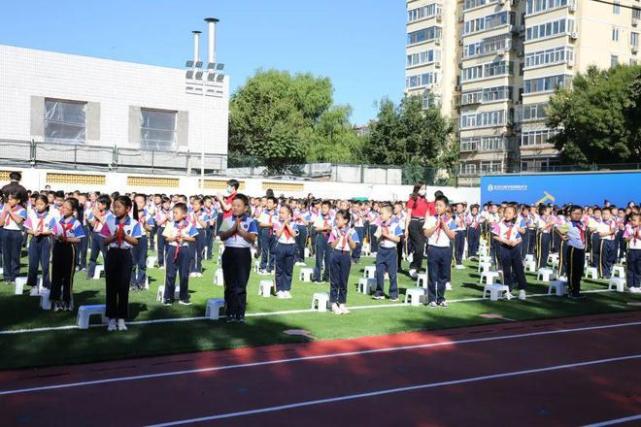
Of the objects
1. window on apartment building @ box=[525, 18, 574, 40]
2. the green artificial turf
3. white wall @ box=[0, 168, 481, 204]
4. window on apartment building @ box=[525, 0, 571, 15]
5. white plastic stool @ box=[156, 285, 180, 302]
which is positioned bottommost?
the green artificial turf

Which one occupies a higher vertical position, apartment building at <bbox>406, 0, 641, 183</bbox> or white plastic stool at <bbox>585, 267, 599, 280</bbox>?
apartment building at <bbox>406, 0, 641, 183</bbox>

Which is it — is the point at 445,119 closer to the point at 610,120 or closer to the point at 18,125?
the point at 610,120

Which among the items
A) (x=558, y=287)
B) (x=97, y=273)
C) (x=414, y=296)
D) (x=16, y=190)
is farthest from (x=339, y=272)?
(x=16, y=190)

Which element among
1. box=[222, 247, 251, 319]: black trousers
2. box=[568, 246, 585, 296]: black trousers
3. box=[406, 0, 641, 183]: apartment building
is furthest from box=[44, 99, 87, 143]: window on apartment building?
box=[406, 0, 641, 183]: apartment building

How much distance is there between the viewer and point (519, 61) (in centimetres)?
6419

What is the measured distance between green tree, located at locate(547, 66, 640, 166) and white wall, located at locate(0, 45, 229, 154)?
24.6m

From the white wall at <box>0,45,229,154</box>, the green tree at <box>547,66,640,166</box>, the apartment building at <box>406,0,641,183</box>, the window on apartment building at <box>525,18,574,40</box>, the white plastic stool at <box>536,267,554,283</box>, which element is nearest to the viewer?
the white plastic stool at <box>536,267,554,283</box>

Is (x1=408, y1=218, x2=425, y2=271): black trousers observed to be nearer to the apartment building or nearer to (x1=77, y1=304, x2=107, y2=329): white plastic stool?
(x1=77, y1=304, x2=107, y2=329): white plastic stool

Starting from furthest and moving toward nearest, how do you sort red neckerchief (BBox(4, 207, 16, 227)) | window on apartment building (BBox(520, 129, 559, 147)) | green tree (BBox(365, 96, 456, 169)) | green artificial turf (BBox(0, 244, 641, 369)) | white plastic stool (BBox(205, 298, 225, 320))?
window on apartment building (BBox(520, 129, 559, 147)), green tree (BBox(365, 96, 456, 169)), red neckerchief (BBox(4, 207, 16, 227)), white plastic stool (BBox(205, 298, 225, 320)), green artificial turf (BBox(0, 244, 641, 369))

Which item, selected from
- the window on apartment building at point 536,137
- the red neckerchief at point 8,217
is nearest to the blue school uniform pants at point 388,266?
the red neckerchief at point 8,217

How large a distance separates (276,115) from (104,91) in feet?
74.9

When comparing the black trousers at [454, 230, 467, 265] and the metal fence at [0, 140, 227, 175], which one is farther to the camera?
the metal fence at [0, 140, 227, 175]

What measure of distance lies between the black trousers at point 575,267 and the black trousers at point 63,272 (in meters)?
10.4

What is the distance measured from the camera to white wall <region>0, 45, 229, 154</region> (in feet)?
116
